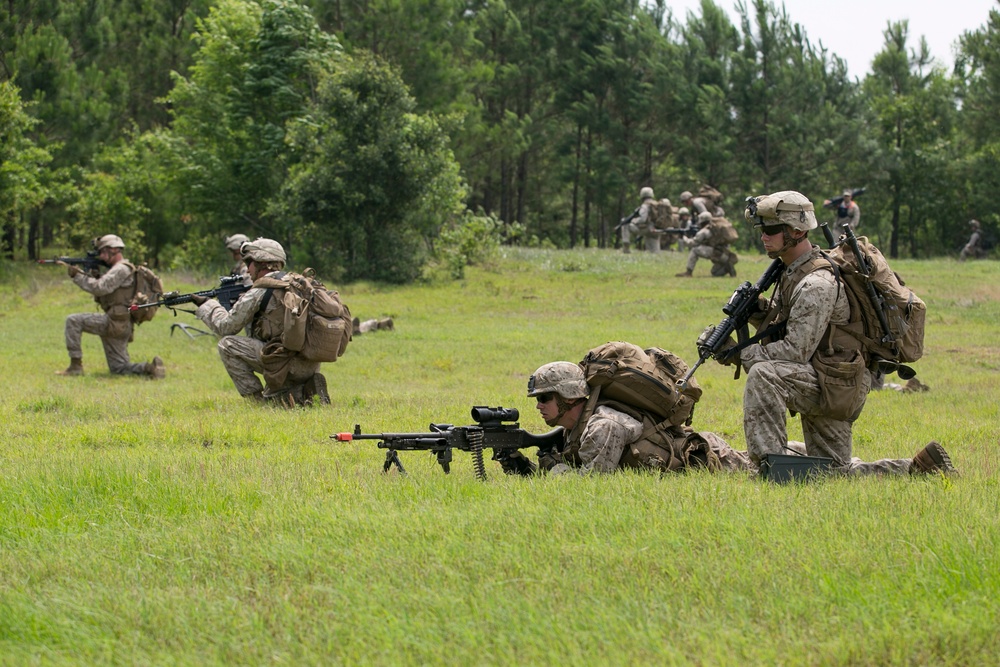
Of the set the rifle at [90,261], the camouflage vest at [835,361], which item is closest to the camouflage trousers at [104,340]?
the rifle at [90,261]

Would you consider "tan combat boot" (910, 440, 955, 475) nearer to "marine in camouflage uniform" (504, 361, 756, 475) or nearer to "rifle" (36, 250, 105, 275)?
"marine in camouflage uniform" (504, 361, 756, 475)

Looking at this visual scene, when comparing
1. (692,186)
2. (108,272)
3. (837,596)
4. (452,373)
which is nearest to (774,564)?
(837,596)

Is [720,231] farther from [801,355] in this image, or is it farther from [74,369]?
[801,355]

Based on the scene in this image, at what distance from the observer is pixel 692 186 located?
52906 millimetres

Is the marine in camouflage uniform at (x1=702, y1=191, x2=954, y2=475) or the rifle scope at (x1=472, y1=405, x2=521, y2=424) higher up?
the marine in camouflage uniform at (x1=702, y1=191, x2=954, y2=475)

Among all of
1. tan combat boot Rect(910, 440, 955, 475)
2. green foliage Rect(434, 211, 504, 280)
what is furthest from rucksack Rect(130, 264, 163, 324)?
green foliage Rect(434, 211, 504, 280)

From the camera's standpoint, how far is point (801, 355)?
703 cm

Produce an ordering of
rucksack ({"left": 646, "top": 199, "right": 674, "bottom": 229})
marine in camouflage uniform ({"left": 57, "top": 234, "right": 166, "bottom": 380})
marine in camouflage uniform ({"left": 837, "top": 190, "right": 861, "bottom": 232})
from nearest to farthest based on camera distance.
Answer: marine in camouflage uniform ({"left": 57, "top": 234, "right": 166, "bottom": 380})
marine in camouflage uniform ({"left": 837, "top": 190, "right": 861, "bottom": 232})
rucksack ({"left": 646, "top": 199, "right": 674, "bottom": 229})

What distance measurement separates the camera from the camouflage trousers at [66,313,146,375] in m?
15.0

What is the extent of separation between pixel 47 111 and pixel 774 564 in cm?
3395

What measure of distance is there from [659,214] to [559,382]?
106 feet

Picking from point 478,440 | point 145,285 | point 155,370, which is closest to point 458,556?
point 478,440

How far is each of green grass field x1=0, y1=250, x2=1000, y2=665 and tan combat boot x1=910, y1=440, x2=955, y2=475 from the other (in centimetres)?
17

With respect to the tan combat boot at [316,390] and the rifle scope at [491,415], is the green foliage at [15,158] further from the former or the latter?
the rifle scope at [491,415]
